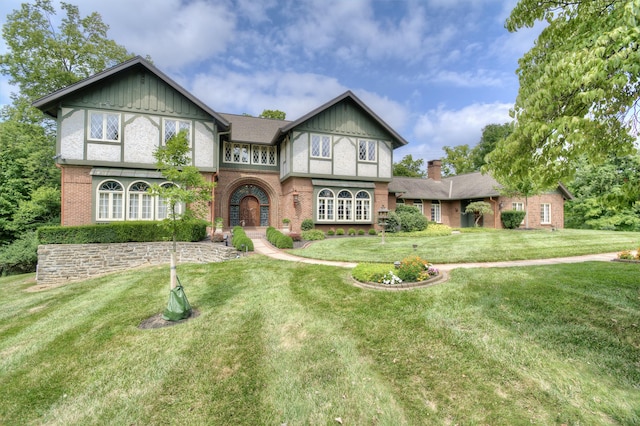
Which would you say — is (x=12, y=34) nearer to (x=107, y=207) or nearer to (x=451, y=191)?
(x=107, y=207)

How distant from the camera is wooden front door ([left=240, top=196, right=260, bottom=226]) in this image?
20.0m

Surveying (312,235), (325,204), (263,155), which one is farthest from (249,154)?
(312,235)

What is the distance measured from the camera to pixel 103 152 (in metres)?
14.3

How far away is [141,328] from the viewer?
5297 mm

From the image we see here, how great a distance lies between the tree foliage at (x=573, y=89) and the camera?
263 centimetres

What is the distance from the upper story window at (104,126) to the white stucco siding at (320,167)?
10.5 metres

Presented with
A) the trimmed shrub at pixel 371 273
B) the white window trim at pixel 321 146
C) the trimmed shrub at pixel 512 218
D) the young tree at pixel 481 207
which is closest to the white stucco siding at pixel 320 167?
the white window trim at pixel 321 146

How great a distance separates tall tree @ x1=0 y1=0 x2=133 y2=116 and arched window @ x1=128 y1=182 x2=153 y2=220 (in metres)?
12.7

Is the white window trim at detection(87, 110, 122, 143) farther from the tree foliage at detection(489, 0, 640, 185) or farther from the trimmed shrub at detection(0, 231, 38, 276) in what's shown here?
the tree foliage at detection(489, 0, 640, 185)

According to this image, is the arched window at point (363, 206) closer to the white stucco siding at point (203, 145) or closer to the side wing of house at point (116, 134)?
the white stucco siding at point (203, 145)

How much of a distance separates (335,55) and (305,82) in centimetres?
242

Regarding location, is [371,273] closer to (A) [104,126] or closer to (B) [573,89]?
(B) [573,89]

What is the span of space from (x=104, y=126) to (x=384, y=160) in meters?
16.3

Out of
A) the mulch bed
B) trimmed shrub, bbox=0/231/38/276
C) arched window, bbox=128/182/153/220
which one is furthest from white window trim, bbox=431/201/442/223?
trimmed shrub, bbox=0/231/38/276
